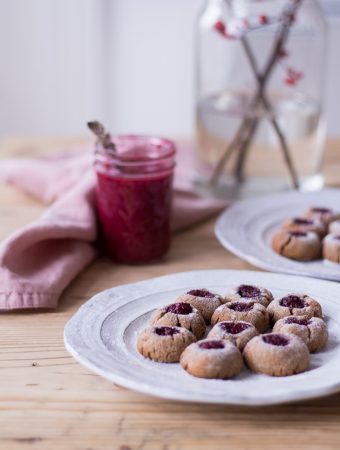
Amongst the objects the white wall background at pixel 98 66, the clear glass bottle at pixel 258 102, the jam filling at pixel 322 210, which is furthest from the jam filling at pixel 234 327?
the white wall background at pixel 98 66

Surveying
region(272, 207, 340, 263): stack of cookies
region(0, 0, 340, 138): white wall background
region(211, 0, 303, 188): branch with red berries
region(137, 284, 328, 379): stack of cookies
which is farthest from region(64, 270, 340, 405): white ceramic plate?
region(0, 0, 340, 138): white wall background

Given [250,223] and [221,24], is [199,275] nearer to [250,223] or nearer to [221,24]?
[250,223]

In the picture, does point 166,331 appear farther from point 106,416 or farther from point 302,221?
point 302,221

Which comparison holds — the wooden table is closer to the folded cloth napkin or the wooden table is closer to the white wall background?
the folded cloth napkin

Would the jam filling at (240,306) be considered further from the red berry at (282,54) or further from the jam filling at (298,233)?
the red berry at (282,54)

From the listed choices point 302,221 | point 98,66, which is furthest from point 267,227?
point 98,66
